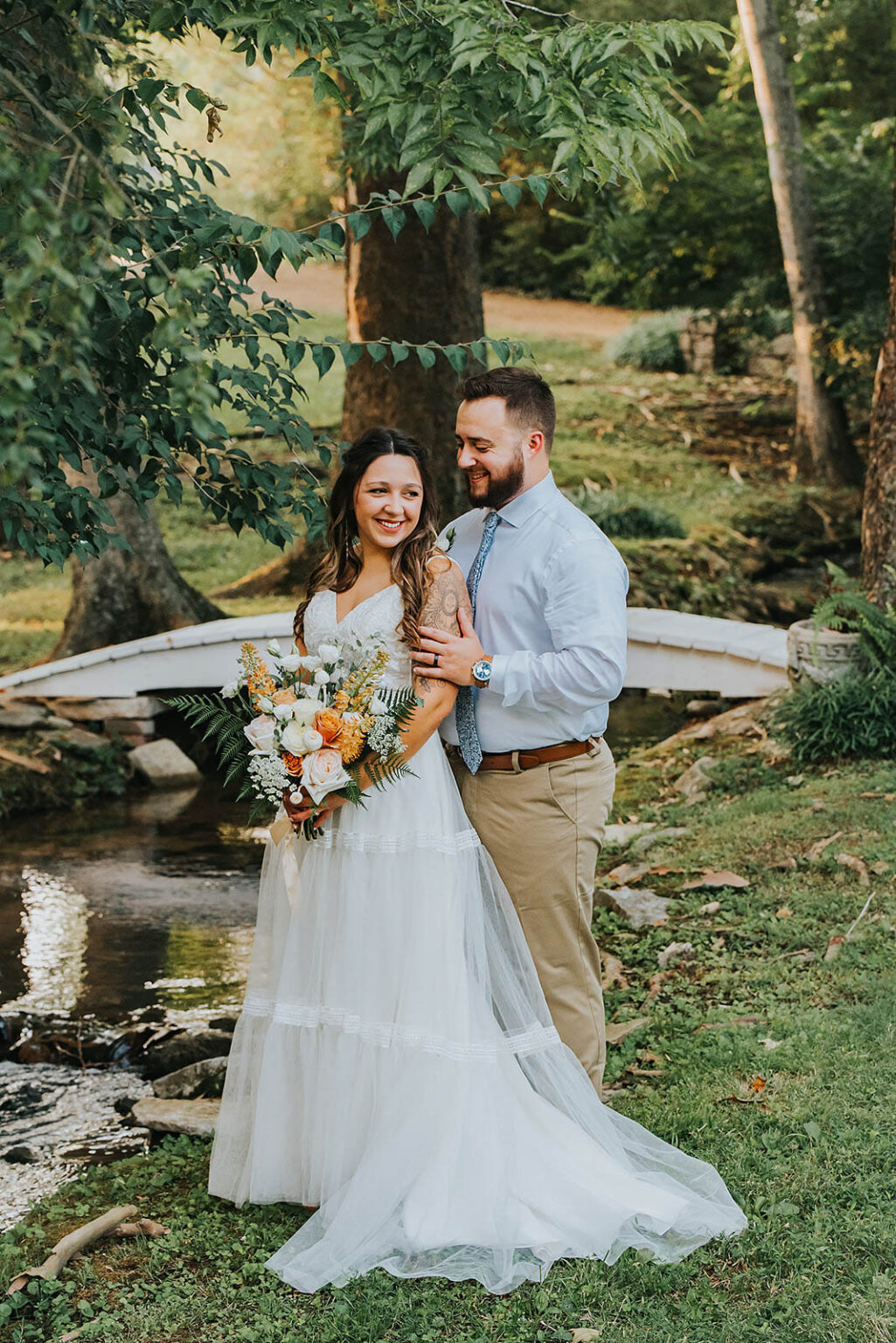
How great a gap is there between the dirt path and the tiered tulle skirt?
20.5 m

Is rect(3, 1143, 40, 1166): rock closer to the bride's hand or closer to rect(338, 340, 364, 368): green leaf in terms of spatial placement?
the bride's hand

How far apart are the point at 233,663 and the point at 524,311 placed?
60.2ft

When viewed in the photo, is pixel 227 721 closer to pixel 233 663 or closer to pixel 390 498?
pixel 390 498

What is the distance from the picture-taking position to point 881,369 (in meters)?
8.09

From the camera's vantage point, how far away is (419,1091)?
3482 millimetres

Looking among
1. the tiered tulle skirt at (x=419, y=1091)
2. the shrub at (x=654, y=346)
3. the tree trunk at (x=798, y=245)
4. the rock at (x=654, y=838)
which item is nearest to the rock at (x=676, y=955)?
the rock at (x=654, y=838)

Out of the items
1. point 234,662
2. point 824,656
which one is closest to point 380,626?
point 824,656

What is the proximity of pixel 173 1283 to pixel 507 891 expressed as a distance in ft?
4.43

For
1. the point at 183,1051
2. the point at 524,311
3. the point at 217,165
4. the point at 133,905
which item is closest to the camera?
the point at 217,165

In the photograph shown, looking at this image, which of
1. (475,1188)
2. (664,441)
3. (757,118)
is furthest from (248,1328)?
(757,118)

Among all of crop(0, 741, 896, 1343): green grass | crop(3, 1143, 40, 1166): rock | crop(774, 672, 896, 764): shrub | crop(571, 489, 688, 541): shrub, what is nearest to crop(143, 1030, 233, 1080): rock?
crop(3, 1143, 40, 1166): rock

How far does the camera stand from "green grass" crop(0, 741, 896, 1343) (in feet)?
10.3

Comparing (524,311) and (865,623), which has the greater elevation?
(524,311)

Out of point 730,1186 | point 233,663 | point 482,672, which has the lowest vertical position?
point 730,1186
